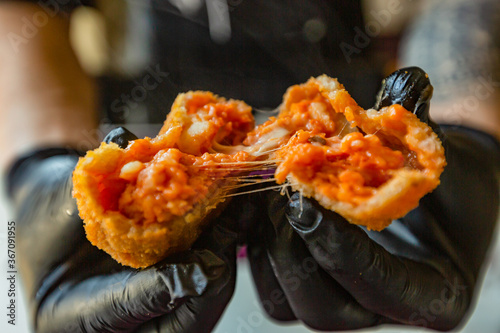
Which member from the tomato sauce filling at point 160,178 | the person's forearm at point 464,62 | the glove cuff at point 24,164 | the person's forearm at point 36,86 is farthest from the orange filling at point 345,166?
the person's forearm at point 36,86

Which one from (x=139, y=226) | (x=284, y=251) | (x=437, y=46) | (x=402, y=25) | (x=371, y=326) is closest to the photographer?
(x=139, y=226)

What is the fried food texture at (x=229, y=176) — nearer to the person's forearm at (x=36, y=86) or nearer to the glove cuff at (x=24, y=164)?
the glove cuff at (x=24, y=164)

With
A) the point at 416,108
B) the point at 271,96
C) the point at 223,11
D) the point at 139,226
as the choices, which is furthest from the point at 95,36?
the point at 416,108

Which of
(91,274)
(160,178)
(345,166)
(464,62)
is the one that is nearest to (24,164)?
(91,274)

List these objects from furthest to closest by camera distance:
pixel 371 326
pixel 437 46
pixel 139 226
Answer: pixel 437 46, pixel 371 326, pixel 139 226

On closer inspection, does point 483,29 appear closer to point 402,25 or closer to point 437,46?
point 437,46

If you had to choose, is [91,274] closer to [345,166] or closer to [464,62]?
[345,166]
